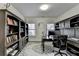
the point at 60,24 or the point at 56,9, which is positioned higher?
the point at 56,9

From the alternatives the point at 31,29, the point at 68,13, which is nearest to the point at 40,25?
the point at 31,29

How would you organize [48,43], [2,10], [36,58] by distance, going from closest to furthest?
[36,58], [2,10], [48,43]

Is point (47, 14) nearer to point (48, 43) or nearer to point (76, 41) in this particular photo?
point (76, 41)

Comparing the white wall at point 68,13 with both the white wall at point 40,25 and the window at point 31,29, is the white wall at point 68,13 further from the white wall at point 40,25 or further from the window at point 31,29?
the window at point 31,29

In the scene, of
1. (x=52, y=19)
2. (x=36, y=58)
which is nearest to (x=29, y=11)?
(x=52, y=19)

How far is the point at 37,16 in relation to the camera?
7.64 ft

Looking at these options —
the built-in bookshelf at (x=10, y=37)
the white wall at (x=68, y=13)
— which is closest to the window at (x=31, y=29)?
the built-in bookshelf at (x=10, y=37)

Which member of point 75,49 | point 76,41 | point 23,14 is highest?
point 23,14

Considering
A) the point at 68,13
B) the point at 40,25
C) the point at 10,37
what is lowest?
the point at 10,37

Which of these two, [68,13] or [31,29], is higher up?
[68,13]

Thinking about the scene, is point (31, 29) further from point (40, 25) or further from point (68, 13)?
point (68, 13)

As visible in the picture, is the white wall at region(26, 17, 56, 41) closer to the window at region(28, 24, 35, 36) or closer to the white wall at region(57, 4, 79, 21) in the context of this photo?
the window at region(28, 24, 35, 36)

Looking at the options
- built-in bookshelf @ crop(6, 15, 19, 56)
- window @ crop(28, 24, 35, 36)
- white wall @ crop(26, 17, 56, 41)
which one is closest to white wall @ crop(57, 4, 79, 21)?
white wall @ crop(26, 17, 56, 41)

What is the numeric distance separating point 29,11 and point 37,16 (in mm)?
260
